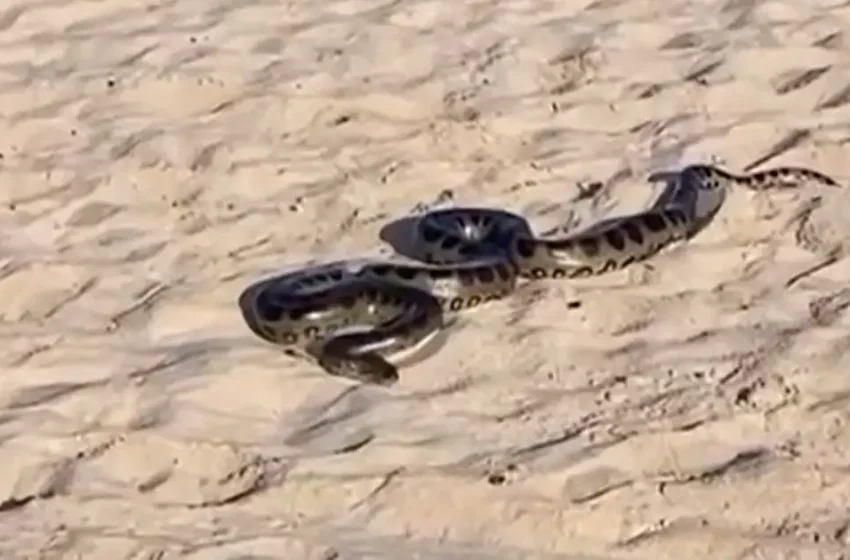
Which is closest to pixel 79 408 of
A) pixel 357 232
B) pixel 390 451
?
pixel 390 451

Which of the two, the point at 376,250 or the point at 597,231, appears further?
the point at 376,250

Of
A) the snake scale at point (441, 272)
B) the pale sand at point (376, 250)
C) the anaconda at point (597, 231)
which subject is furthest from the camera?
the anaconda at point (597, 231)

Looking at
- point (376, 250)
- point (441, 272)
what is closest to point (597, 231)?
point (441, 272)

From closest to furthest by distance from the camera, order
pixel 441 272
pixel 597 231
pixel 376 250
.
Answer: pixel 441 272 → pixel 597 231 → pixel 376 250

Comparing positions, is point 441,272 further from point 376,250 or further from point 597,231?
point 597,231

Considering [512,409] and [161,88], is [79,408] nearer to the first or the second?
[512,409]
